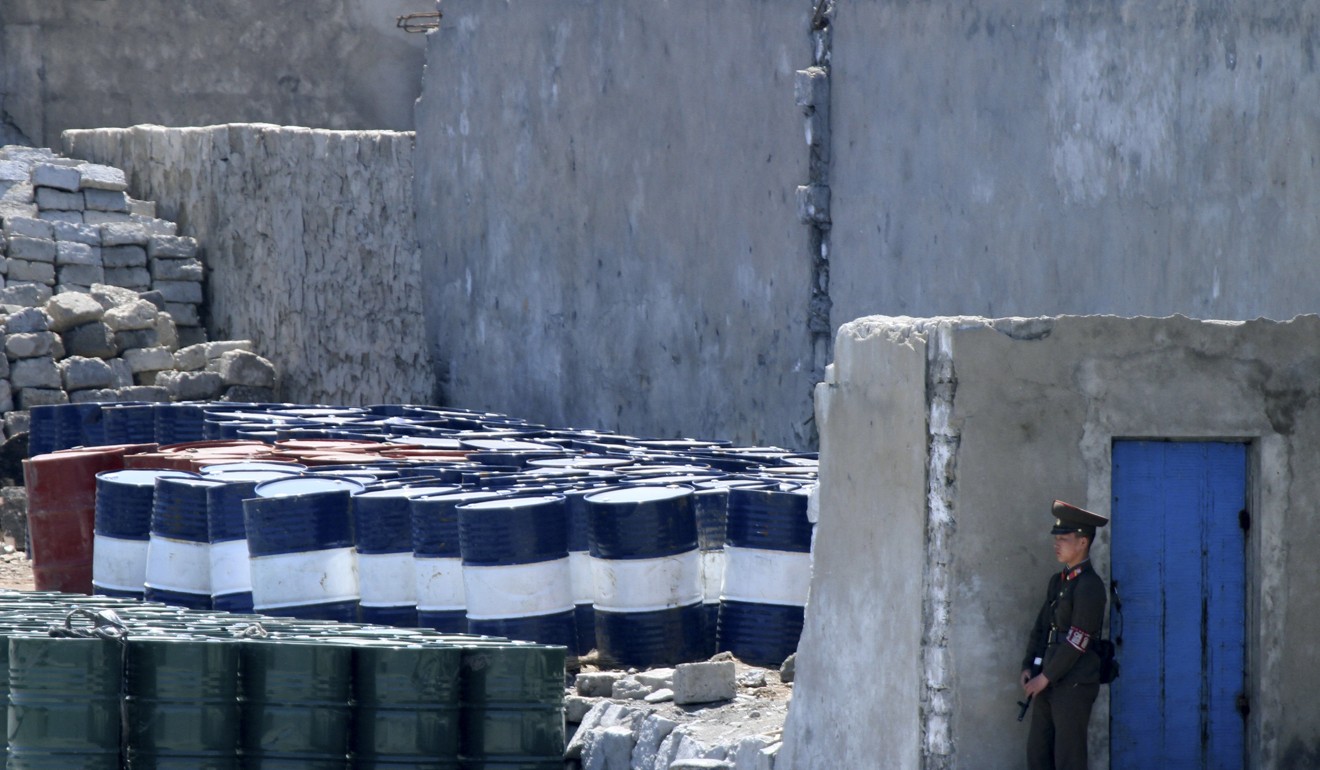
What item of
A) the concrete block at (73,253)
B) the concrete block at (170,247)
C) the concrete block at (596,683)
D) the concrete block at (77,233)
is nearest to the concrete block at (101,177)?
the concrete block at (77,233)

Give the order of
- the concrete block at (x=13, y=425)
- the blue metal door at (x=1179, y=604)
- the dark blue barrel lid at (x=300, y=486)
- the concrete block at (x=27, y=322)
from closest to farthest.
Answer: the blue metal door at (x=1179, y=604), the dark blue barrel lid at (x=300, y=486), the concrete block at (x=13, y=425), the concrete block at (x=27, y=322)

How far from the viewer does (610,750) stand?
648 centimetres

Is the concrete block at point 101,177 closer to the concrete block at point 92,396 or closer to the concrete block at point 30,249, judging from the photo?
the concrete block at point 30,249

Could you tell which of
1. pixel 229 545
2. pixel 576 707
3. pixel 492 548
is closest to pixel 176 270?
pixel 229 545

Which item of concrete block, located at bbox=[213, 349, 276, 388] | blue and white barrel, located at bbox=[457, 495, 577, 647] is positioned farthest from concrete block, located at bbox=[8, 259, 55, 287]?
blue and white barrel, located at bbox=[457, 495, 577, 647]

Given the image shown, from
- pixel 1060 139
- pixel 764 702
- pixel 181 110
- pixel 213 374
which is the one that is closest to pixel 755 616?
pixel 764 702

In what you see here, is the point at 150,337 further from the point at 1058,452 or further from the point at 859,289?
the point at 1058,452

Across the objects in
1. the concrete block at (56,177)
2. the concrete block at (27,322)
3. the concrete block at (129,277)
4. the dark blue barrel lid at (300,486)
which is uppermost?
the concrete block at (56,177)

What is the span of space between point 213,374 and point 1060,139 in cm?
811

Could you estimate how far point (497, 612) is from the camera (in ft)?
24.0

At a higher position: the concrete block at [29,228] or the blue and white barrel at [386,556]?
the concrete block at [29,228]

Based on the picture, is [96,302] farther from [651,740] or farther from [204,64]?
[651,740]

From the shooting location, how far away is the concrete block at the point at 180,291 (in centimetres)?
1564

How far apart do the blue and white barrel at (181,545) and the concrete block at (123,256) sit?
25.2 feet
